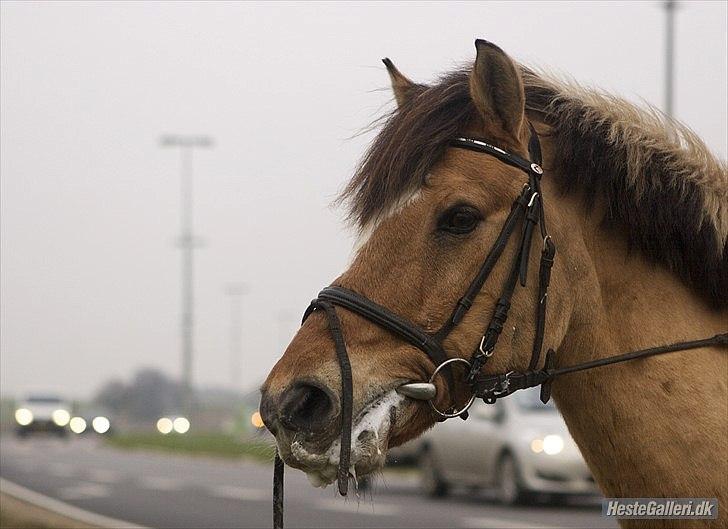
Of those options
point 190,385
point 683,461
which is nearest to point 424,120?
point 683,461

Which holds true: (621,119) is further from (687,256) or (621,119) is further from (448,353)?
(448,353)

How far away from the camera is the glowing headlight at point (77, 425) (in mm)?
43406

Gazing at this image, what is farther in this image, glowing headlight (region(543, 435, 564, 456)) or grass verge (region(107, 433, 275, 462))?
grass verge (region(107, 433, 275, 462))

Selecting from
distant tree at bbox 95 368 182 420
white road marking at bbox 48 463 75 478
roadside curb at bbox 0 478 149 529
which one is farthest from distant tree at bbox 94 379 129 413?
roadside curb at bbox 0 478 149 529

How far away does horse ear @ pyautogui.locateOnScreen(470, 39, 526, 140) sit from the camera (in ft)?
12.1

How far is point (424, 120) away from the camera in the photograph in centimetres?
384

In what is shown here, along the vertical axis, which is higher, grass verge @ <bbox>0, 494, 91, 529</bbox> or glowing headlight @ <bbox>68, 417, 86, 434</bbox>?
glowing headlight @ <bbox>68, 417, 86, 434</bbox>

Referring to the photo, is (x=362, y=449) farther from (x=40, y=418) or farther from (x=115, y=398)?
(x=115, y=398)

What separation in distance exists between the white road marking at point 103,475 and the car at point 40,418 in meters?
22.8

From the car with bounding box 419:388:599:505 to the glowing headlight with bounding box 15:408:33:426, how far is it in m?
30.4

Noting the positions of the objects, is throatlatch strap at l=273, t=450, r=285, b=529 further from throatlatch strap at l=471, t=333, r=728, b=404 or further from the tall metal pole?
the tall metal pole

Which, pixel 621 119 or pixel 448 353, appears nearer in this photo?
pixel 448 353

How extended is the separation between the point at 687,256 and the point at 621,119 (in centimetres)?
50

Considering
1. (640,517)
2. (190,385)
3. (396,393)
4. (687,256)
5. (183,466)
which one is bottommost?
(640,517)
